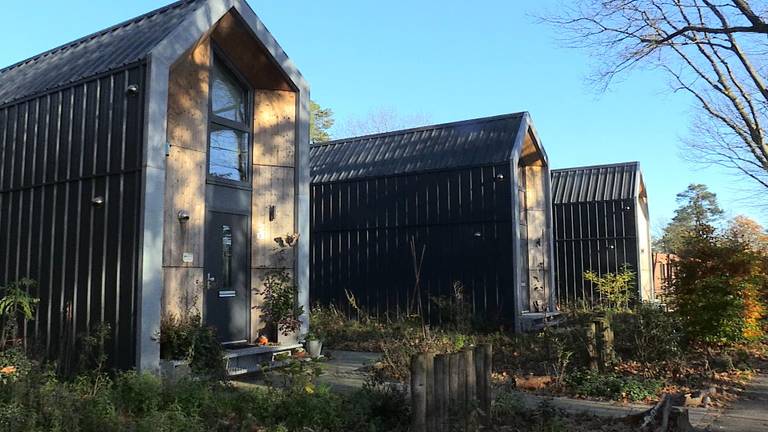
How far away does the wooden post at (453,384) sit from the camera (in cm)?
576

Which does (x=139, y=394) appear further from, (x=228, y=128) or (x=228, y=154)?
(x=228, y=128)

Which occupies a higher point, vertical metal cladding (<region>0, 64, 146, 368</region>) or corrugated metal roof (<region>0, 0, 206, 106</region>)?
corrugated metal roof (<region>0, 0, 206, 106</region>)

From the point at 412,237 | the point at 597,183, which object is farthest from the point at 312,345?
the point at 597,183

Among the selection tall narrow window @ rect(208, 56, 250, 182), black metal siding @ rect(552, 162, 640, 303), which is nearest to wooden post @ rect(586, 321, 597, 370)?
tall narrow window @ rect(208, 56, 250, 182)

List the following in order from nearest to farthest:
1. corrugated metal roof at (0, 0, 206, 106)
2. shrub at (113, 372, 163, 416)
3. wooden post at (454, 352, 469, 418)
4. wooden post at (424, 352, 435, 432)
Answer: wooden post at (424, 352, 435, 432) < wooden post at (454, 352, 469, 418) < shrub at (113, 372, 163, 416) < corrugated metal roof at (0, 0, 206, 106)

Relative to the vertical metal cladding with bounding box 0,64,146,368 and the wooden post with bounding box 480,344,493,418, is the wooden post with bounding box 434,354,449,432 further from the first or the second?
the vertical metal cladding with bounding box 0,64,146,368

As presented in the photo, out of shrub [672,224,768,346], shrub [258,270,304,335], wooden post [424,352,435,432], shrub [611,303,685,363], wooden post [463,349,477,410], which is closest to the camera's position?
wooden post [424,352,435,432]

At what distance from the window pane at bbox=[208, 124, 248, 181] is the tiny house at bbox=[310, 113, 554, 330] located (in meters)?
5.62

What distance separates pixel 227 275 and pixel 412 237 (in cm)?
712

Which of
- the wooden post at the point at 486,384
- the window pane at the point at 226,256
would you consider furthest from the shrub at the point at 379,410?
the window pane at the point at 226,256

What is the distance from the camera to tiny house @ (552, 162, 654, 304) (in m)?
21.7

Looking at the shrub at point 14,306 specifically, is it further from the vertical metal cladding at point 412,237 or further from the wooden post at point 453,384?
the vertical metal cladding at point 412,237

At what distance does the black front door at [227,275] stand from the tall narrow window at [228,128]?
817 millimetres

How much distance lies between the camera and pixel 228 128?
10.9 metres
